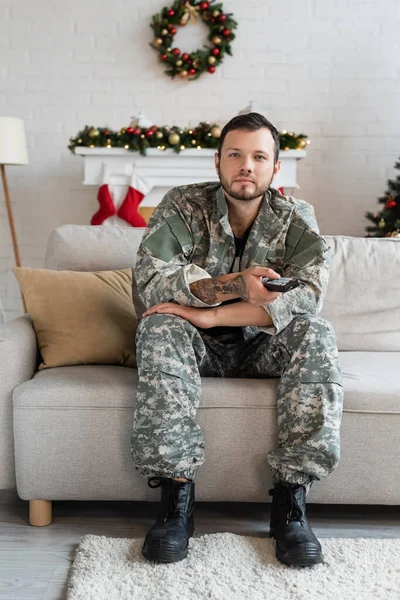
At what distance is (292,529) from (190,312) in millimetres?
605

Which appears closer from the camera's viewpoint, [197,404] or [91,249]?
[197,404]

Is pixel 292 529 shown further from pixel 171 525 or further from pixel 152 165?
pixel 152 165

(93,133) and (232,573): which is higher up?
(93,133)

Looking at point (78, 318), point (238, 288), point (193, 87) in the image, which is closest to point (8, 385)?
point (78, 318)

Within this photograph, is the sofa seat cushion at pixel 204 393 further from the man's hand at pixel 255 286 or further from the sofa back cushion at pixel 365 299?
the sofa back cushion at pixel 365 299

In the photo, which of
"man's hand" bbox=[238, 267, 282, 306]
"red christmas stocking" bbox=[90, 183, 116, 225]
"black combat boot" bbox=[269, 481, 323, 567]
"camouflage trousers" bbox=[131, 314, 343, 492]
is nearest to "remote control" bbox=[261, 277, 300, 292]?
"man's hand" bbox=[238, 267, 282, 306]

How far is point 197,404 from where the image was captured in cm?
189

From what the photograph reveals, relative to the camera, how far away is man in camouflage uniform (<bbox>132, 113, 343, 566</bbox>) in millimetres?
1810

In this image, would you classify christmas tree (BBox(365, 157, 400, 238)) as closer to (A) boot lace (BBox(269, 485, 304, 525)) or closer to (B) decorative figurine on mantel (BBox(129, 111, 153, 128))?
(B) decorative figurine on mantel (BBox(129, 111, 153, 128))

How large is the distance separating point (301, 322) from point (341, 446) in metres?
0.36

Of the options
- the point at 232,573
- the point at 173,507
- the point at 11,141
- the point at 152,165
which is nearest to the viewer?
the point at 232,573

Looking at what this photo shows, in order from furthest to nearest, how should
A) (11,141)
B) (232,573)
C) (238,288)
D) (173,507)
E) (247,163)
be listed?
(11,141) → (247,163) → (238,288) → (173,507) → (232,573)

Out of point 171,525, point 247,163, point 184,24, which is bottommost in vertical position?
point 171,525

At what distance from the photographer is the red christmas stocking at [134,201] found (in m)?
4.03
